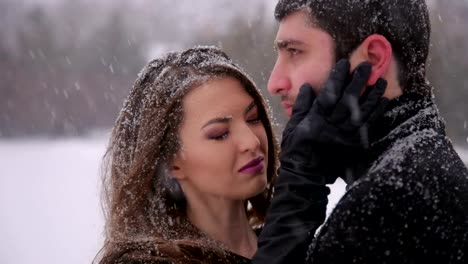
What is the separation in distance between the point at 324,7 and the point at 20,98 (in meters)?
20.2

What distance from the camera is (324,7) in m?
2.28

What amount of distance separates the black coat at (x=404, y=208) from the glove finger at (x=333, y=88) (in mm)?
186

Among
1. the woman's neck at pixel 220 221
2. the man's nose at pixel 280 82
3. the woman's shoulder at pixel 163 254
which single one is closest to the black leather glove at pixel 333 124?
the man's nose at pixel 280 82

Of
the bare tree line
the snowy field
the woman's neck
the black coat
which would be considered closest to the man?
the black coat

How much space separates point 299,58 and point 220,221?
88cm

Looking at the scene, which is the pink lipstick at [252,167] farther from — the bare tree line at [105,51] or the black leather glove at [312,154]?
the bare tree line at [105,51]

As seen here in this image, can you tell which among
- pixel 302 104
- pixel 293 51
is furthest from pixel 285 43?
pixel 302 104

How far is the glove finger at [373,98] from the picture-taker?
2143mm

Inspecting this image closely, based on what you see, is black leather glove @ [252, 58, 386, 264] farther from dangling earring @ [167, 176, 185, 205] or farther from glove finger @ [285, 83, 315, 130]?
dangling earring @ [167, 176, 185, 205]

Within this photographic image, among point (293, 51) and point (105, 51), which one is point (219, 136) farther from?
point (105, 51)

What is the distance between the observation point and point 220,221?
2904mm

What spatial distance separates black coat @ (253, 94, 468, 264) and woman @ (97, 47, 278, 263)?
2.33 feet

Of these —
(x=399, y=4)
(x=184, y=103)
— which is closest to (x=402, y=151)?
(x=399, y=4)

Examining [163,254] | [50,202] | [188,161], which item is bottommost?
[163,254]
